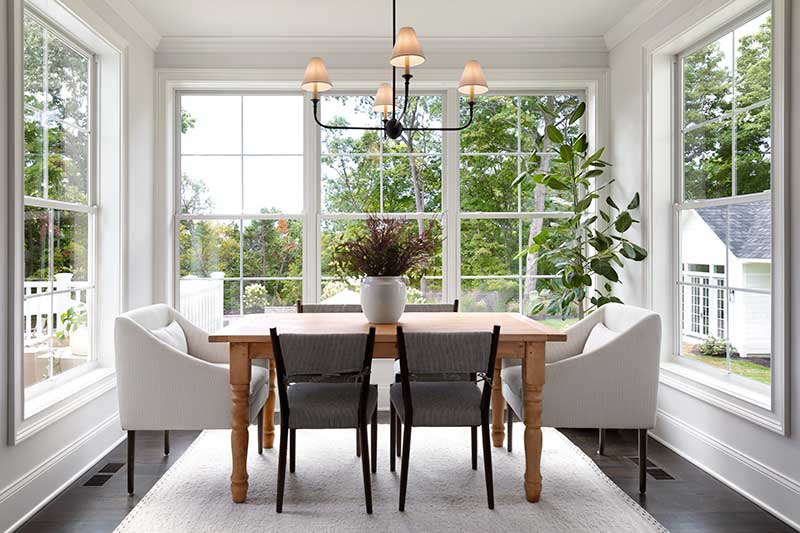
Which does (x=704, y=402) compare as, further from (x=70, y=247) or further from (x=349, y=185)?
(x=70, y=247)

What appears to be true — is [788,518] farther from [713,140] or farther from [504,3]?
[504,3]

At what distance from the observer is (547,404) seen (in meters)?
2.82

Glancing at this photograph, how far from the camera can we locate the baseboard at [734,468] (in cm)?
257

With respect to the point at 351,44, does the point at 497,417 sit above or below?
below

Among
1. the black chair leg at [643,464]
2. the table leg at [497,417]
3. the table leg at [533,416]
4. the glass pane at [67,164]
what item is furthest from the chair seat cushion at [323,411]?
the glass pane at [67,164]

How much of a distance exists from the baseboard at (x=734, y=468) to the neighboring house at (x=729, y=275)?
1.71ft

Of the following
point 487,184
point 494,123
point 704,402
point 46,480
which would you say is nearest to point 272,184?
point 487,184

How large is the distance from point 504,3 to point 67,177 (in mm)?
2832

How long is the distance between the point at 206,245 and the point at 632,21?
3429 mm

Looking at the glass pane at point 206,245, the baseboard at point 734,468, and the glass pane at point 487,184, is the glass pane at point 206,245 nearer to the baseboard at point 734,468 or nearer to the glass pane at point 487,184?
the glass pane at point 487,184

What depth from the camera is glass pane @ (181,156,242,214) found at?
4469mm

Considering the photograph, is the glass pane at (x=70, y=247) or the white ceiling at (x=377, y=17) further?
the white ceiling at (x=377, y=17)

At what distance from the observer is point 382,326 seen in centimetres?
→ 298

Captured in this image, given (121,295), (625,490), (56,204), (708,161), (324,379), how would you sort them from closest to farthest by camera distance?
(324,379) → (625,490) → (56,204) → (708,161) → (121,295)
